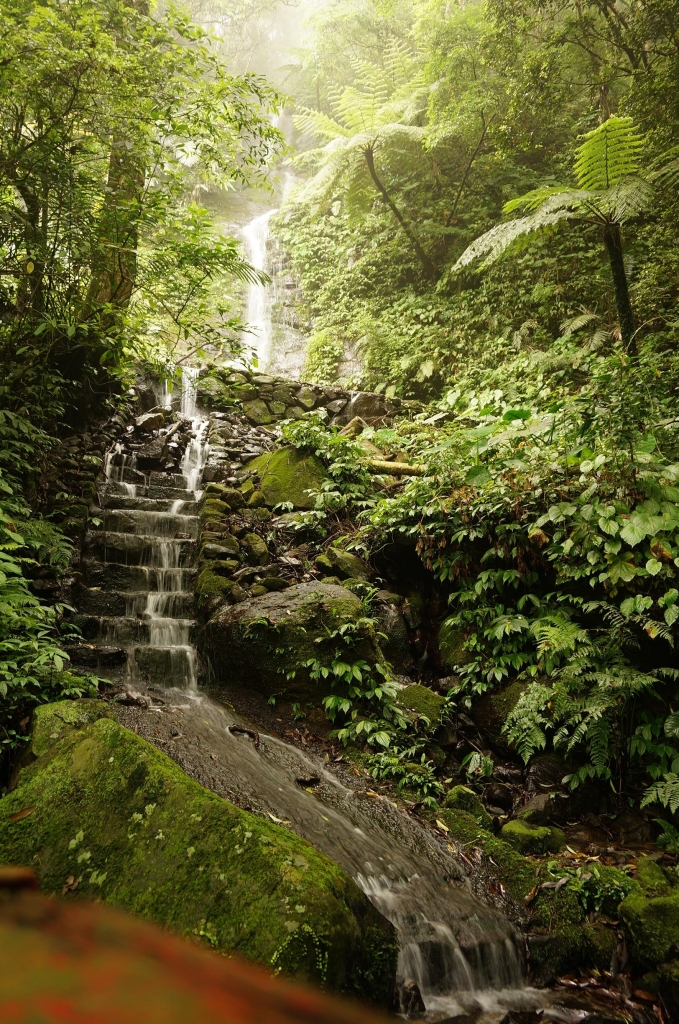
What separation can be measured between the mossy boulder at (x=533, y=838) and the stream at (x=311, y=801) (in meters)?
0.47

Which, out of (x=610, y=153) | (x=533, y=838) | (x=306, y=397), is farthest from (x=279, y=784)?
(x=306, y=397)

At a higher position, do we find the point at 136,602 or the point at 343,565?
the point at 343,565

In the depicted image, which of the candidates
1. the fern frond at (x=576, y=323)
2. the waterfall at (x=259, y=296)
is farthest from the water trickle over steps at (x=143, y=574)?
the waterfall at (x=259, y=296)

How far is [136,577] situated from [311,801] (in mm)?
3622

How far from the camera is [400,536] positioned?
19.7 feet

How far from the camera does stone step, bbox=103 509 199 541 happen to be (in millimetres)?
6742

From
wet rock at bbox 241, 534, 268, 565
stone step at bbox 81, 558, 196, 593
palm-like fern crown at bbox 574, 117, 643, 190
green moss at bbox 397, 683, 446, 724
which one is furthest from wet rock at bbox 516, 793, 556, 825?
palm-like fern crown at bbox 574, 117, 643, 190

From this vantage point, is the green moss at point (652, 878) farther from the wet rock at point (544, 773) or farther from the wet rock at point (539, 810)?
the wet rock at point (544, 773)

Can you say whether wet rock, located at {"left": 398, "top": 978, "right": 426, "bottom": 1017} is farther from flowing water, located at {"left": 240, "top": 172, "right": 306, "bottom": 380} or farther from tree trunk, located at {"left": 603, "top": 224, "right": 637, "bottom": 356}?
flowing water, located at {"left": 240, "top": 172, "right": 306, "bottom": 380}

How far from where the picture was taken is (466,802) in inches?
156

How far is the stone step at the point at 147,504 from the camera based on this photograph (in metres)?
7.18

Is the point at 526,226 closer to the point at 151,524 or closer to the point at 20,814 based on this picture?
the point at 151,524

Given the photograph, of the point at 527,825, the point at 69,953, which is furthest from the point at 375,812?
the point at 69,953

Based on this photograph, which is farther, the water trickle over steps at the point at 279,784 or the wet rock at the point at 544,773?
the wet rock at the point at 544,773
